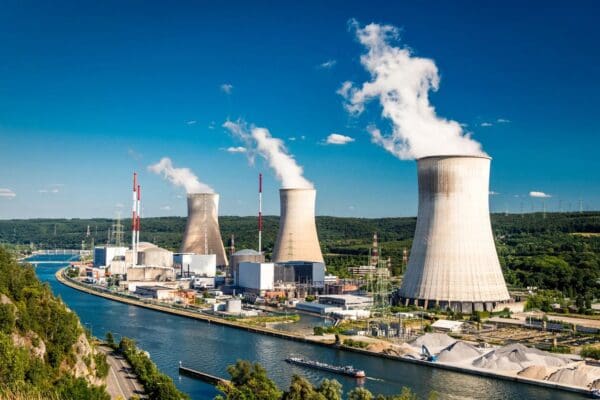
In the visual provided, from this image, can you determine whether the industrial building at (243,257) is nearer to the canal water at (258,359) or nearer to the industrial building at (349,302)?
the industrial building at (349,302)

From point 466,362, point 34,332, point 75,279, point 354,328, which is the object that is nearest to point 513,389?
point 466,362

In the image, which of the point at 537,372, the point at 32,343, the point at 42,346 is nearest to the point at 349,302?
the point at 537,372

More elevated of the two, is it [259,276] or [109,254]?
[109,254]

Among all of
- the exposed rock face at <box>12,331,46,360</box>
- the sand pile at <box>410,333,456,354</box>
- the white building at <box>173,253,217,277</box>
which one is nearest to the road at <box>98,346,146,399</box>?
the exposed rock face at <box>12,331,46,360</box>

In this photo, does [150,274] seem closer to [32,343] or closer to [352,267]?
[352,267]

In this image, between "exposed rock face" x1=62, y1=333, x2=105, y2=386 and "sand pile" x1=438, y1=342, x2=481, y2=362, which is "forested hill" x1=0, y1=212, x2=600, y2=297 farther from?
"exposed rock face" x1=62, y1=333, x2=105, y2=386

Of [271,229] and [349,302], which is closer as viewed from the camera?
[349,302]
